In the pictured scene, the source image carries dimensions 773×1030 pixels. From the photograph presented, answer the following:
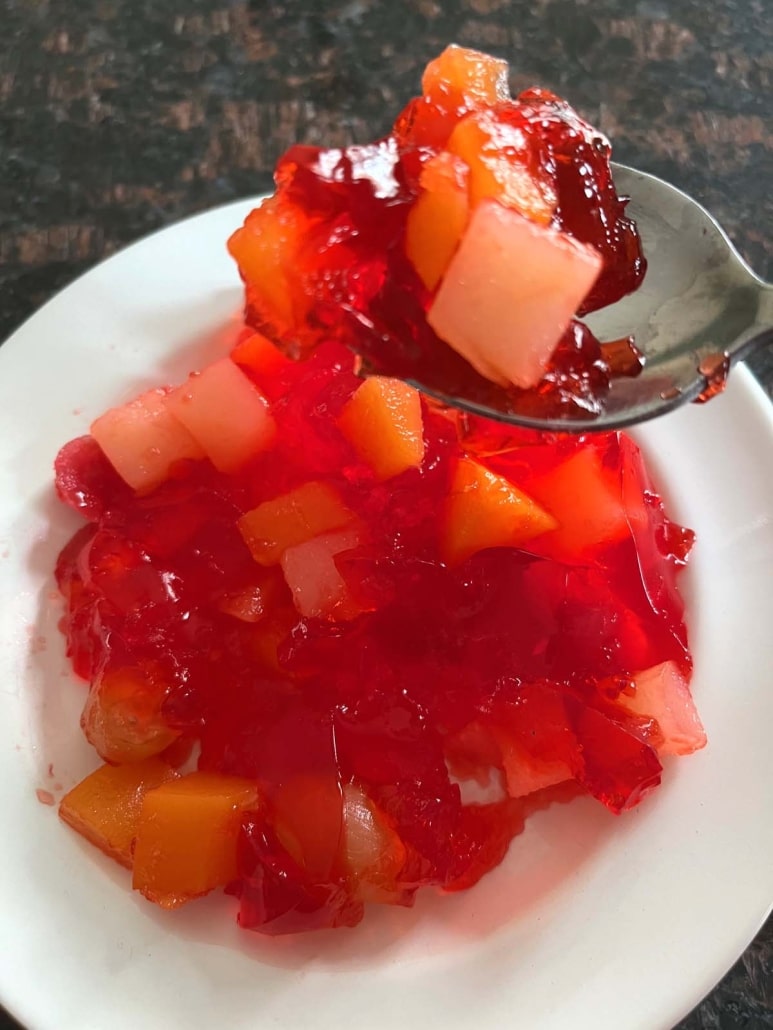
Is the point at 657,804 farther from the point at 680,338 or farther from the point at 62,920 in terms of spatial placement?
the point at 62,920

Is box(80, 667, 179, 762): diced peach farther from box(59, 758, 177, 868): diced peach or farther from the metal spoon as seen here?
the metal spoon

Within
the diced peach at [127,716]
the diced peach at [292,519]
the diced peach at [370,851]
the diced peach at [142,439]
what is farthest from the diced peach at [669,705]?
the diced peach at [142,439]

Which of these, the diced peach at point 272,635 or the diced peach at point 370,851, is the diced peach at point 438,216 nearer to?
the diced peach at point 272,635

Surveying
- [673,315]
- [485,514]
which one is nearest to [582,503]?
[485,514]

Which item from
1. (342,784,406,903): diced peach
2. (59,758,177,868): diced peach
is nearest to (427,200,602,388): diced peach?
(342,784,406,903): diced peach

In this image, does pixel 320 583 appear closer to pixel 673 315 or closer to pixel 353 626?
pixel 353 626
